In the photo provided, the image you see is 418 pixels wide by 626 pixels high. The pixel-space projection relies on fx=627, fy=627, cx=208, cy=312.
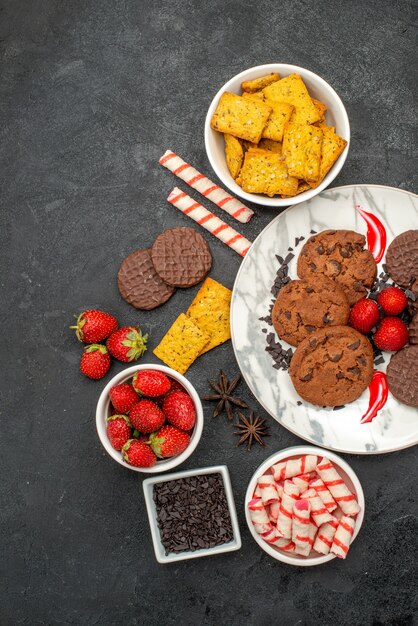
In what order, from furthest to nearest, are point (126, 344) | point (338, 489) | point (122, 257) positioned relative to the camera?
point (122, 257), point (126, 344), point (338, 489)

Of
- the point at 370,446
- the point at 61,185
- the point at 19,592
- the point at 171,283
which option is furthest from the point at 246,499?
the point at 61,185

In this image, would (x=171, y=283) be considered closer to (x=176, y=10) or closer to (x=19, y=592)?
(x=176, y=10)

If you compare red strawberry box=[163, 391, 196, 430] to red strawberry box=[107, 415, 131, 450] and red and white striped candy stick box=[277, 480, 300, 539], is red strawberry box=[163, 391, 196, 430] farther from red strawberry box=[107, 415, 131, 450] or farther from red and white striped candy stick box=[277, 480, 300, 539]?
red and white striped candy stick box=[277, 480, 300, 539]

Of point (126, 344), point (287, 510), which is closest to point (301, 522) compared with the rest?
point (287, 510)

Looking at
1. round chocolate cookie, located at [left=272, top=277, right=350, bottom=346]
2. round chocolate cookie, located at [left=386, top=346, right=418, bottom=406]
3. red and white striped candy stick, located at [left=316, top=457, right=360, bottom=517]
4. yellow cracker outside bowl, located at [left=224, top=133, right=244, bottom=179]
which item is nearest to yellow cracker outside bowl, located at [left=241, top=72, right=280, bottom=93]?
yellow cracker outside bowl, located at [left=224, top=133, right=244, bottom=179]

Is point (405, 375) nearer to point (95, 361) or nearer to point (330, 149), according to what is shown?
point (330, 149)

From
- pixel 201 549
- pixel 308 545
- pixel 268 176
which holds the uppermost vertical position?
pixel 268 176
